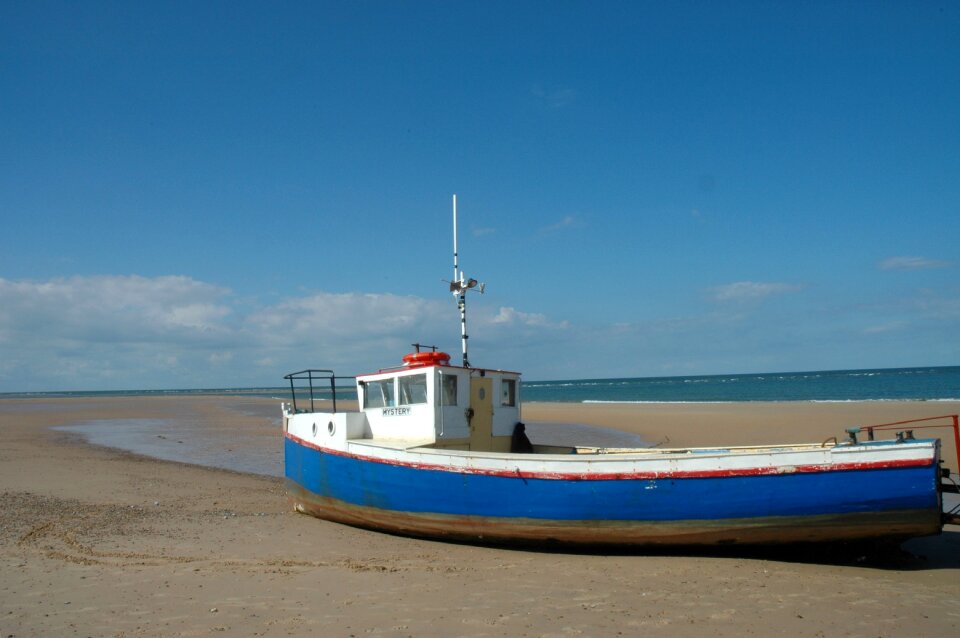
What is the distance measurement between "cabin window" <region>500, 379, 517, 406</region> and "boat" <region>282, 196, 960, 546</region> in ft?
0.21

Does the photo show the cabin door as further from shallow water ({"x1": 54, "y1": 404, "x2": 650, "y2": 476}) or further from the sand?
shallow water ({"x1": 54, "y1": 404, "x2": 650, "y2": 476})

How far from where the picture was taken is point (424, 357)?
34.8 feet

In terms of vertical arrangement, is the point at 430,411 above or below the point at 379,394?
below

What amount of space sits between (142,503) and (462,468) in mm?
6627

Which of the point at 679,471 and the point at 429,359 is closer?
the point at 679,471

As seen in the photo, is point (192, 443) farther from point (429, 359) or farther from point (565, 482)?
point (565, 482)

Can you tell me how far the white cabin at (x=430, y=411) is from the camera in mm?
10359

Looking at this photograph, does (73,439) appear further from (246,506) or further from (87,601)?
(87,601)

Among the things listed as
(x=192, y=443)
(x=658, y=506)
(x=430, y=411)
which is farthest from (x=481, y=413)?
(x=192, y=443)

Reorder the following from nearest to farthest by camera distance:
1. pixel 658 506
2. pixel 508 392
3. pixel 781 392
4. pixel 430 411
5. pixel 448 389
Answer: pixel 658 506
pixel 430 411
pixel 448 389
pixel 508 392
pixel 781 392

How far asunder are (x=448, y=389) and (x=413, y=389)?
600 mm

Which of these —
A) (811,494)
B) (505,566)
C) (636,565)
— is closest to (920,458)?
(811,494)

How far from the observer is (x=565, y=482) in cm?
805

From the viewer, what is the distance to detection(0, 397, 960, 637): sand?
5.76 metres
